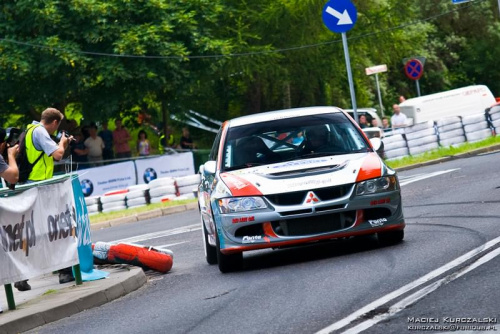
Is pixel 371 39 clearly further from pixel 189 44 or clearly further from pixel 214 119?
pixel 189 44

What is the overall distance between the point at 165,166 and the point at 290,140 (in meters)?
19.0

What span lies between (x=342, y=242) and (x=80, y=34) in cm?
2191

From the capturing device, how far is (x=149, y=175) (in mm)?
32062

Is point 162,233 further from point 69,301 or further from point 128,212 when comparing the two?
point 69,301

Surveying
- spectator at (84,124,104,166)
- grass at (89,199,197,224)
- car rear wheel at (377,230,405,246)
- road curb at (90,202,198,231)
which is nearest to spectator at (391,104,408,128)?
spectator at (84,124,104,166)

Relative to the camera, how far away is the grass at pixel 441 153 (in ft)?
96.5

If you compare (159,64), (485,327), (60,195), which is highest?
(159,64)

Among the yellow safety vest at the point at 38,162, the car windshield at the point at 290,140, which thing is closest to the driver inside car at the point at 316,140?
the car windshield at the point at 290,140

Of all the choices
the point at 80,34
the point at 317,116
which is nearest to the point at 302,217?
the point at 317,116

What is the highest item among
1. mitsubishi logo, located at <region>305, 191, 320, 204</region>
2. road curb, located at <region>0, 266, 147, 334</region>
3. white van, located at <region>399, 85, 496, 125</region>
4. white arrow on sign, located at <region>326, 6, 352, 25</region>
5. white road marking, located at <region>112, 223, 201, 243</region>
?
white arrow on sign, located at <region>326, 6, 352, 25</region>

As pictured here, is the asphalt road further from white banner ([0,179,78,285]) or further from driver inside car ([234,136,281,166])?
driver inside car ([234,136,281,166])

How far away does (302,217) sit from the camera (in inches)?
487

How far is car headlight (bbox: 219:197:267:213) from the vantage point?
12383mm

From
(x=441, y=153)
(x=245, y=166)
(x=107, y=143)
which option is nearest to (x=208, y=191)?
(x=245, y=166)
